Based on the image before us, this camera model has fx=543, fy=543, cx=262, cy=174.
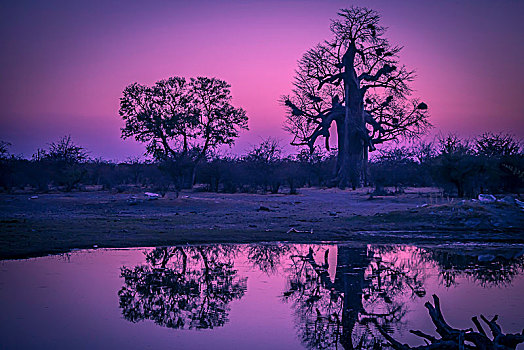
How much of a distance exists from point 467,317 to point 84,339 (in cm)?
479

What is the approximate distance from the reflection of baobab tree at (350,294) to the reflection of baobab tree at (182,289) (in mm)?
1090

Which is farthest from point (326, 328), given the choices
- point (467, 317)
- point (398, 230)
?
point (398, 230)

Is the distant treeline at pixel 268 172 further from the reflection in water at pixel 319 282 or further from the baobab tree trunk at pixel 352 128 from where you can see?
the reflection in water at pixel 319 282

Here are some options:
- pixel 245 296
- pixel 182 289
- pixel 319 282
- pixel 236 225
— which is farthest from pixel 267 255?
pixel 236 225

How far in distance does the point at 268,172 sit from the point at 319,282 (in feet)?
99.2

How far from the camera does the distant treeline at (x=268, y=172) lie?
27344 millimetres

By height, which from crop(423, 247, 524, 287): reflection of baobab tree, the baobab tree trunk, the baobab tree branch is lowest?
crop(423, 247, 524, 287): reflection of baobab tree

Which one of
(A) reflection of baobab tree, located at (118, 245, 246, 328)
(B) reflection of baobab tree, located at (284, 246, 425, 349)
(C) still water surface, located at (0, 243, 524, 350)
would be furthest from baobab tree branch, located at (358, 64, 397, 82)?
(A) reflection of baobab tree, located at (118, 245, 246, 328)

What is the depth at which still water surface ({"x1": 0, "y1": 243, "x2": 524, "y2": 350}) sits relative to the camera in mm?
6312

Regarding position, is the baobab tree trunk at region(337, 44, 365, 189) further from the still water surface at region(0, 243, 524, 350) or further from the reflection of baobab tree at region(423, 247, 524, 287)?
the still water surface at region(0, 243, 524, 350)

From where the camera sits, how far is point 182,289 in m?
8.80

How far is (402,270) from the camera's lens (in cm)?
1057

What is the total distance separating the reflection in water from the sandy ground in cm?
181

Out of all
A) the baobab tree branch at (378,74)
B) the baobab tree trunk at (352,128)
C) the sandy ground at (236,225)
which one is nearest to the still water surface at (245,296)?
the sandy ground at (236,225)
